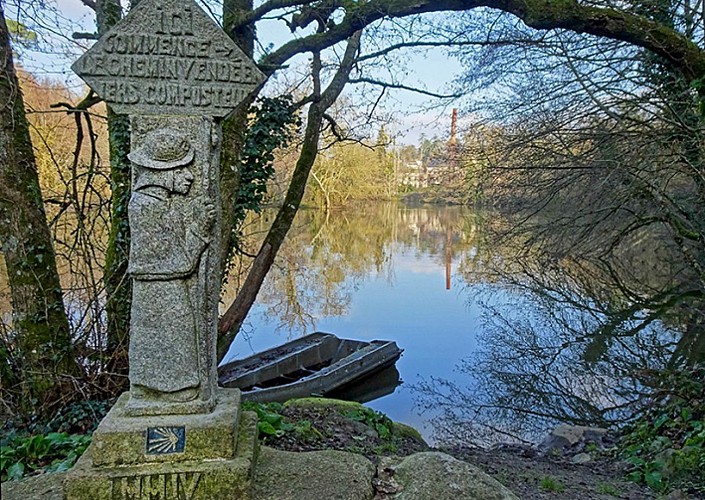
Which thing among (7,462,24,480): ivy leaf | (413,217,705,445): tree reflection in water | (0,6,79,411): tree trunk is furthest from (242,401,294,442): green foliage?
(413,217,705,445): tree reflection in water

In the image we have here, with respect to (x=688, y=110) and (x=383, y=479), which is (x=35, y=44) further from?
(x=688, y=110)

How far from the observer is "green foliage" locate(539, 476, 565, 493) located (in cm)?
371

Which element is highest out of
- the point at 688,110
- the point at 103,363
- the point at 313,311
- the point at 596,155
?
the point at 688,110

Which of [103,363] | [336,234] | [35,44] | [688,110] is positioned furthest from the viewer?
[336,234]

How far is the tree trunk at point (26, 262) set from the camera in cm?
415

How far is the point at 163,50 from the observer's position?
2438 millimetres

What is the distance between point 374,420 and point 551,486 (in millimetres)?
1729

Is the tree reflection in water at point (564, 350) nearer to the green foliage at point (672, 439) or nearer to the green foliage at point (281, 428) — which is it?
the green foliage at point (672, 439)

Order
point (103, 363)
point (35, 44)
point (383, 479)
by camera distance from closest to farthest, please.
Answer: point (383, 479)
point (103, 363)
point (35, 44)

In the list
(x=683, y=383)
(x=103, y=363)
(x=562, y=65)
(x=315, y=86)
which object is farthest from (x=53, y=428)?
(x=562, y=65)

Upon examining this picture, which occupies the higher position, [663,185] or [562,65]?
[562,65]

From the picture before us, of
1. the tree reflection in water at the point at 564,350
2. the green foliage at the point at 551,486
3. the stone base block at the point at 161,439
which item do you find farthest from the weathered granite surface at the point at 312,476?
the tree reflection in water at the point at 564,350

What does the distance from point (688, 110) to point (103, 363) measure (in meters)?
7.18

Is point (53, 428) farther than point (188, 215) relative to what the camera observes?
Yes
